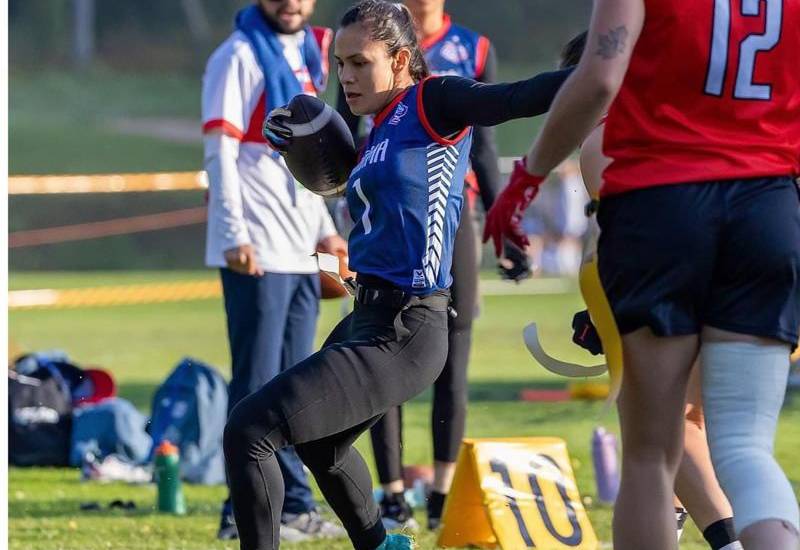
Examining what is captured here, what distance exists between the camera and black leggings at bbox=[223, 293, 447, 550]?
12.9 feet

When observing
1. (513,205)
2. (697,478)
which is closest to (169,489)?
(697,478)

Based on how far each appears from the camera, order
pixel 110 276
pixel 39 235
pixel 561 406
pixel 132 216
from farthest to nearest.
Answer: pixel 132 216
pixel 39 235
pixel 110 276
pixel 561 406

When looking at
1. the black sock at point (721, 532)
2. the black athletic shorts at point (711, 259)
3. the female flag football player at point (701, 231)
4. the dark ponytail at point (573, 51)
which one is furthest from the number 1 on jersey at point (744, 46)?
the black sock at point (721, 532)

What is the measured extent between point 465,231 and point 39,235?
26738 mm

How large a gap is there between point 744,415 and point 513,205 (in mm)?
633

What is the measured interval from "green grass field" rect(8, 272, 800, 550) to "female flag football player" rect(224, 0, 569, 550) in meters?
0.80

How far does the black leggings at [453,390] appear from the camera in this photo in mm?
5855

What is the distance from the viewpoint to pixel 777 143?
3.32 m

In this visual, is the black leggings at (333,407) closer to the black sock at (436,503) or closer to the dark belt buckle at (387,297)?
the dark belt buckle at (387,297)

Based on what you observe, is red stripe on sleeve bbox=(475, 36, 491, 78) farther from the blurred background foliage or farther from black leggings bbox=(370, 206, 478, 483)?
the blurred background foliage

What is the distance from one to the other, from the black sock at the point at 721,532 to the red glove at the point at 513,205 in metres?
1.20

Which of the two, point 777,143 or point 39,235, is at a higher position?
point 777,143

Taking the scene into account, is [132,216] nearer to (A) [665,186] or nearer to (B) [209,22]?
(B) [209,22]

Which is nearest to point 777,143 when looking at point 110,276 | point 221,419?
point 221,419
